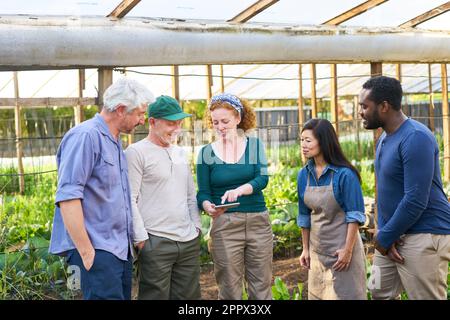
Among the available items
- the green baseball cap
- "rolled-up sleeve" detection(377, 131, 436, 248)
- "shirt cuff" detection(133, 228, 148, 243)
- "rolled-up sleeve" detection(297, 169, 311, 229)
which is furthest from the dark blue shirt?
"shirt cuff" detection(133, 228, 148, 243)

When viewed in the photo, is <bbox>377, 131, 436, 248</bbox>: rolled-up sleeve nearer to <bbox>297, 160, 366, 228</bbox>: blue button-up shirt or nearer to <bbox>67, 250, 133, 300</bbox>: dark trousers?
<bbox>297, 160, 366, 228</bbox>: blue button-up shirt

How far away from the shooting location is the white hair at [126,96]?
284cm

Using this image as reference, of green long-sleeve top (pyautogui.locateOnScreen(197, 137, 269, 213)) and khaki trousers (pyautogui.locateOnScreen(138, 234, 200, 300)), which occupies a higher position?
green long-sleeve top (pyautogui.locateOnScreen(197, 137, 269, 213))

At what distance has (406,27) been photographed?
18.5ft

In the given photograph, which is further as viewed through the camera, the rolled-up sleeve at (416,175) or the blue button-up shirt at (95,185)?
the rolled-up sleeve at (416,175)

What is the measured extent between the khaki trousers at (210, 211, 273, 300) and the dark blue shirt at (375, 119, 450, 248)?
639mm

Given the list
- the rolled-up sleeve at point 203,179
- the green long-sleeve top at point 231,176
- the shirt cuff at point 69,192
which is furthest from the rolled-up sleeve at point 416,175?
the shirt cuff at point 69,192

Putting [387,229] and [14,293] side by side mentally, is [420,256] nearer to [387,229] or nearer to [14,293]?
[387,229]

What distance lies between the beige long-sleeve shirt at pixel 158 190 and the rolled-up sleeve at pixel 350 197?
742 mm

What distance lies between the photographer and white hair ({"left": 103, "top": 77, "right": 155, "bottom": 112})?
284 centimetres

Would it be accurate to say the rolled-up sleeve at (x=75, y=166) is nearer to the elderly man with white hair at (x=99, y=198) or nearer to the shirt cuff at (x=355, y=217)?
the elderly man with white hair at (x=99, y=198)

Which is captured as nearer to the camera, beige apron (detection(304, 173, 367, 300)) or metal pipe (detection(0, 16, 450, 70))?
beige apron (detection(304, 173, 367, 300))

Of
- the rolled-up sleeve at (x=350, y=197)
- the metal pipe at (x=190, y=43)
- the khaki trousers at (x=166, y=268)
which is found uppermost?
the metal pipe at (x=190, y=43)

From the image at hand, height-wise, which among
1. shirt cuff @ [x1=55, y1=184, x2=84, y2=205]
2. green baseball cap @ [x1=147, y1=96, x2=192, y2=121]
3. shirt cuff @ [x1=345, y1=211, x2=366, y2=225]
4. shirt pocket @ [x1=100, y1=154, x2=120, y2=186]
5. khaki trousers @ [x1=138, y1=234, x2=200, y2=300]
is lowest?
khaki trousers @ [x1=138, y1=234, x2=200, y2=300]
